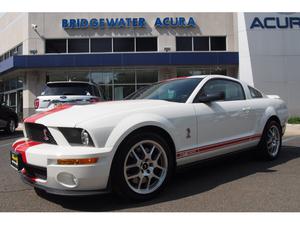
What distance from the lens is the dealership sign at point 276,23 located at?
1808 centimetres

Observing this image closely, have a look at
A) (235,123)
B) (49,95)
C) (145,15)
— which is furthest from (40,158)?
(145,15)

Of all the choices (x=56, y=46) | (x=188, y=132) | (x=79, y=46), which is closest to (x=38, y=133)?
(x=188, y=132)

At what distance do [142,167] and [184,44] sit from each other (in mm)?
18020

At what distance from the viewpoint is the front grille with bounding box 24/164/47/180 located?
3651 mm

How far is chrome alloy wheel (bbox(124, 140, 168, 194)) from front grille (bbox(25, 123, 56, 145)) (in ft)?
2.95

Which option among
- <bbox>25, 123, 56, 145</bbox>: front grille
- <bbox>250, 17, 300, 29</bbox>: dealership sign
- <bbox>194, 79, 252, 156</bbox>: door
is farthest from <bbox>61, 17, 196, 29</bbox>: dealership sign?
<bbox>25, 123, 56, 145</bbox>: front grille

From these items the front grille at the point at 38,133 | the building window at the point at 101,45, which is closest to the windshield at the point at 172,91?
the front grille at the point at 38,133

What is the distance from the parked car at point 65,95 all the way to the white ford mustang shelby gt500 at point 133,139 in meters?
3.97

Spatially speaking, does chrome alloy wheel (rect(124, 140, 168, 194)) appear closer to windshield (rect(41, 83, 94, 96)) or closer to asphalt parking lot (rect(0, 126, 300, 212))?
asphalt parking lot (rect(0, 126, 300, 212))

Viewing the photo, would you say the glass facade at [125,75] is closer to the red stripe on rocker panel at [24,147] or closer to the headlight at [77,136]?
the red stripe on rocker panel at [24,147]

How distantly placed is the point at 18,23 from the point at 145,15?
9028mm

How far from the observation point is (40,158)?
11.9 ft

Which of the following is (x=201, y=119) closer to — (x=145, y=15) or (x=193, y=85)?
(x=193, y=85)

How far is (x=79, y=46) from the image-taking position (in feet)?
69.8
